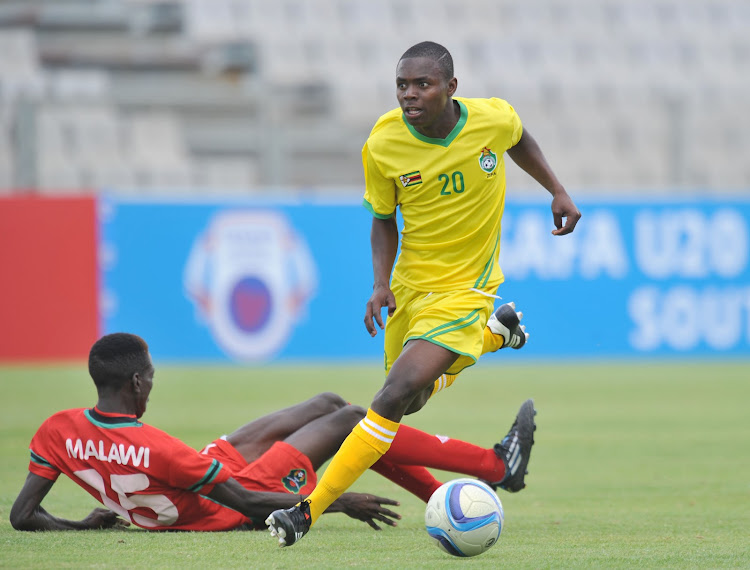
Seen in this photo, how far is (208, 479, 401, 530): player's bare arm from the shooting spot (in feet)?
14.1

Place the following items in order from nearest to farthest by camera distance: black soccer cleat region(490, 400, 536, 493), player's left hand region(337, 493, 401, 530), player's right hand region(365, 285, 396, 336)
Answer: player's right hand region(365, 285, 396, 336), player's left hand region(337, 493, 401, 530), black soccer cleat region(490, 400, 536, 493)

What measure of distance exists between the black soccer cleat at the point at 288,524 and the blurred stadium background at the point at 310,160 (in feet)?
32.1

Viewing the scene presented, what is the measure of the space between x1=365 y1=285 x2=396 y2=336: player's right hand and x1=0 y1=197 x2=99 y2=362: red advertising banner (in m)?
9.40

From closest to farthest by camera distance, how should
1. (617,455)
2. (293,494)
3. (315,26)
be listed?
(293,494) < (617,455) < (315,26)

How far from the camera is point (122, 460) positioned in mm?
4156

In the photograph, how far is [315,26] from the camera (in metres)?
19.9

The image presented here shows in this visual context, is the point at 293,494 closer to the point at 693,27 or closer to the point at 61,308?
the point at 61,308

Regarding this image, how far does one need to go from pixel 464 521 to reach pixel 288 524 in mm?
624

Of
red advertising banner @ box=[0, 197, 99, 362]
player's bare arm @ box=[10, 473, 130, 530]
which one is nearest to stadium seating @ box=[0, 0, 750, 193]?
red advertising banner @ box=[0, 197, 99, 362]

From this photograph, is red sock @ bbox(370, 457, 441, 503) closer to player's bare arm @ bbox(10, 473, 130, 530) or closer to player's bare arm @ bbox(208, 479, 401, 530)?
player's bare arm @ bbox(208, 479, 401, 530)

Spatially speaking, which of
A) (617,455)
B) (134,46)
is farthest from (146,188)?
(617,455)

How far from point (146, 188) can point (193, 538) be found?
12.2 metres

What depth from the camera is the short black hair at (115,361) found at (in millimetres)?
4113

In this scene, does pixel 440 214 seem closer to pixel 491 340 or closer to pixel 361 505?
pixel 491 340
